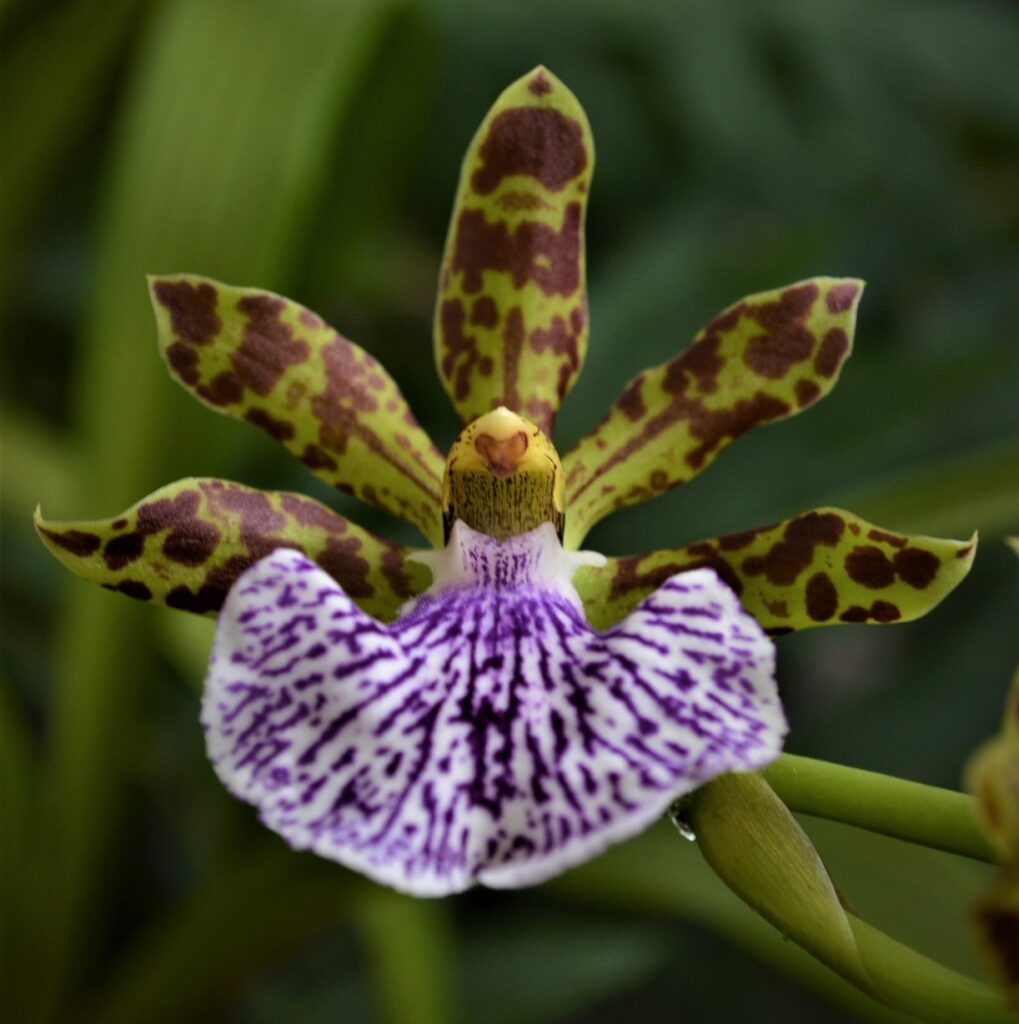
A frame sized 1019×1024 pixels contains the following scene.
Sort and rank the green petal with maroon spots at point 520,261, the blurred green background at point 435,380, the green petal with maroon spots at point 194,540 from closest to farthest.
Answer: the green petal with maroon spots at point 194,540 → the green petal with maroon spots at point 520,261 → the blurred green background at point 435,380

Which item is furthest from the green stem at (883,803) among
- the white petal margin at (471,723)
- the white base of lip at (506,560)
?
the white base of lip at (506,560)

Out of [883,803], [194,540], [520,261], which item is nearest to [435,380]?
[520,261]

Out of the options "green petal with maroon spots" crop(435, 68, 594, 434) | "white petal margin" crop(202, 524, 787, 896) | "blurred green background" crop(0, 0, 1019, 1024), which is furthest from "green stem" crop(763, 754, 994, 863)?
"blurred green background" crop(0, 0, 1019, 1024)

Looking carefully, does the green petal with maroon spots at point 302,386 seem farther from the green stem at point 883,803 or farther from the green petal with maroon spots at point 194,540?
the green stem at point 883,803

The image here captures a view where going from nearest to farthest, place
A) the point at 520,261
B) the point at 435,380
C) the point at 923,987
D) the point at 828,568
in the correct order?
the point at 923,987, the point at 828,568, the point at 520,261, the point at 435,380

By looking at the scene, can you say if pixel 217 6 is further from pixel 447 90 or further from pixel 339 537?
pixel 339 537

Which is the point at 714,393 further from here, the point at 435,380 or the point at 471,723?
the point at 435,380

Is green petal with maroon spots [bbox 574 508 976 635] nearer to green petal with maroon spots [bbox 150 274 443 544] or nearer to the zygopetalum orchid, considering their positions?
the zygopetalum orchid
